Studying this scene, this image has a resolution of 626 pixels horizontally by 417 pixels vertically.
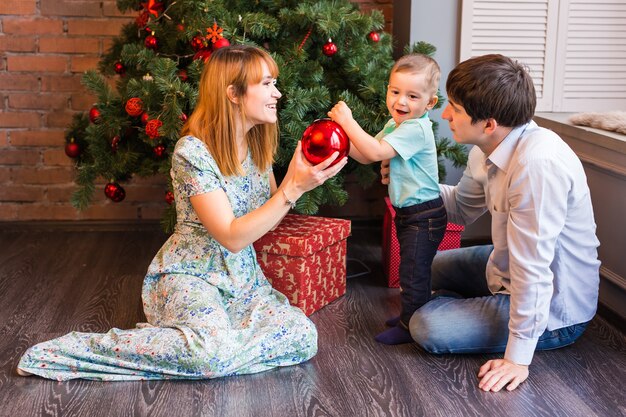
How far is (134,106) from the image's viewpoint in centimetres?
267

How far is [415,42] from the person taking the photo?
3.16 meters

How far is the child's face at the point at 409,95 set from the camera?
2223 mm

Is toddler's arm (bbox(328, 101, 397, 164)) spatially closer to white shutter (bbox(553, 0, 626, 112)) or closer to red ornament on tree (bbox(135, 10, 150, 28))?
red ornament on tree (bbox(135, 10, 150, 28))

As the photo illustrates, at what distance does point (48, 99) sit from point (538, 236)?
2444 millimetres

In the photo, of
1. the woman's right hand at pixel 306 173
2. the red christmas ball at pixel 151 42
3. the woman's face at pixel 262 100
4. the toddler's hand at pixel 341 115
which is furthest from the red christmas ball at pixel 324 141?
the red christmas ball at pixel 151 42

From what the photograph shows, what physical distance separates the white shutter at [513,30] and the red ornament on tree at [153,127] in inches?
51.6

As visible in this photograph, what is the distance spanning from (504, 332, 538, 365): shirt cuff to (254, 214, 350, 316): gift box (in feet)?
2.44

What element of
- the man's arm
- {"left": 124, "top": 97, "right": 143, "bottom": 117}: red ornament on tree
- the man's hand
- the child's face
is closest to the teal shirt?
the child's face

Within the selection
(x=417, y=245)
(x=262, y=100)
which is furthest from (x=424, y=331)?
(x=262, y=100)

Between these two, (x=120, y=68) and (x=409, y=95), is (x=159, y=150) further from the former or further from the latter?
(x=409, y=95)

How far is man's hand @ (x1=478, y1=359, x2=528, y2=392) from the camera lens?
202 cm

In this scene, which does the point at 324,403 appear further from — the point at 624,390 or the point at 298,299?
the point at 624,390

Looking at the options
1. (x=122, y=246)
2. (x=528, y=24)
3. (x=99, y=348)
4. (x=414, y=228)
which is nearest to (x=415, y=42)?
(x=528, y=24)

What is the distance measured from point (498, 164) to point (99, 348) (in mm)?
1218
